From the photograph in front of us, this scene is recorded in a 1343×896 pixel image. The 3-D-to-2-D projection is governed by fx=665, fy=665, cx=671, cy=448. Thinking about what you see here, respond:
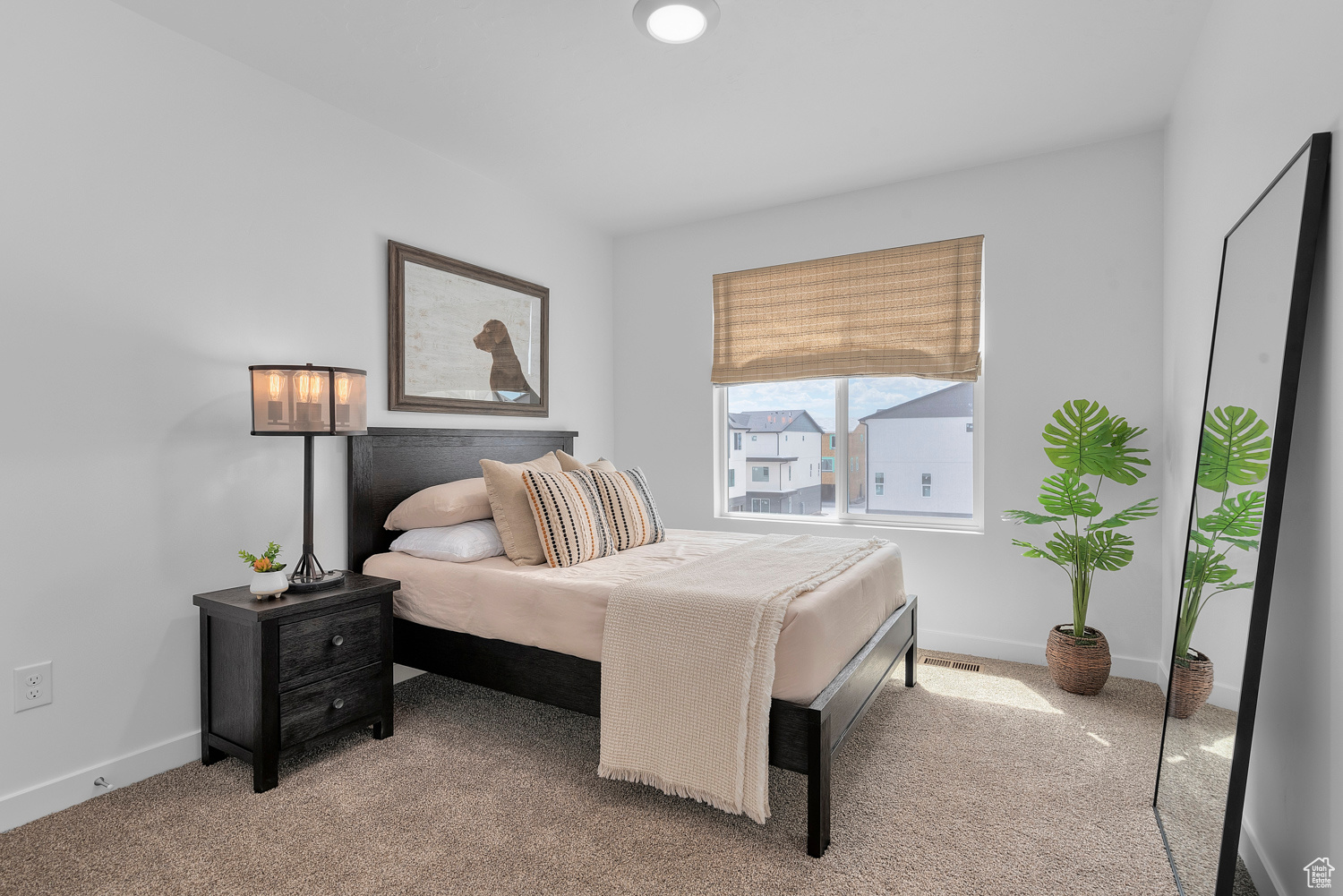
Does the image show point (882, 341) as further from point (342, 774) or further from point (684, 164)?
point (342, 774)

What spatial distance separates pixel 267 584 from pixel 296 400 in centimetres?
63

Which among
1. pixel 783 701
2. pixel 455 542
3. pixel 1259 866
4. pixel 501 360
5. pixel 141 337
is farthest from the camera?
pixel 501 360

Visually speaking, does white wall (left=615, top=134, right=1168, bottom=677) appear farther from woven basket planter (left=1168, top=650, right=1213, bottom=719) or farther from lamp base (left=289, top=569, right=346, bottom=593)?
lamp base (left=289, top=569, right=346, bottom=593)

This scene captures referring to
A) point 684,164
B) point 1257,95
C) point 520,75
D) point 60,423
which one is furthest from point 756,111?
point 60,423

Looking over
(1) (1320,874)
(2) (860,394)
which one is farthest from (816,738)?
(2) (860,394)

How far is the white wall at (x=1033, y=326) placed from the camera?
10.4 feet

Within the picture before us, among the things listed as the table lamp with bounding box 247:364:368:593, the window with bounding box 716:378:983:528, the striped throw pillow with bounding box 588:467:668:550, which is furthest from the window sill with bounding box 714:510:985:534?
the table lamp with bounding box 247:364:368:593

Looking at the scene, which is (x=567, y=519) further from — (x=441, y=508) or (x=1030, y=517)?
(x=1030, y=517)

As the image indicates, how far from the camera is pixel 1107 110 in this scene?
293 centimetres

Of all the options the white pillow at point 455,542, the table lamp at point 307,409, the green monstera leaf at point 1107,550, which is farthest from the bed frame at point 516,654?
the green monstera leaf at point 1107,550

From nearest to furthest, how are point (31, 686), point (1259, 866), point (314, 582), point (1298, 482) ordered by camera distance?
point (1298, 482), point (1259, 866), point (31, 686), point (314, 582)

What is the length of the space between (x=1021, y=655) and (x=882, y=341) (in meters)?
1.82

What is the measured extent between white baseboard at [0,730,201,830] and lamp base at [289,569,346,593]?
67 cm

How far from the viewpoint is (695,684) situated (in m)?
1.93
